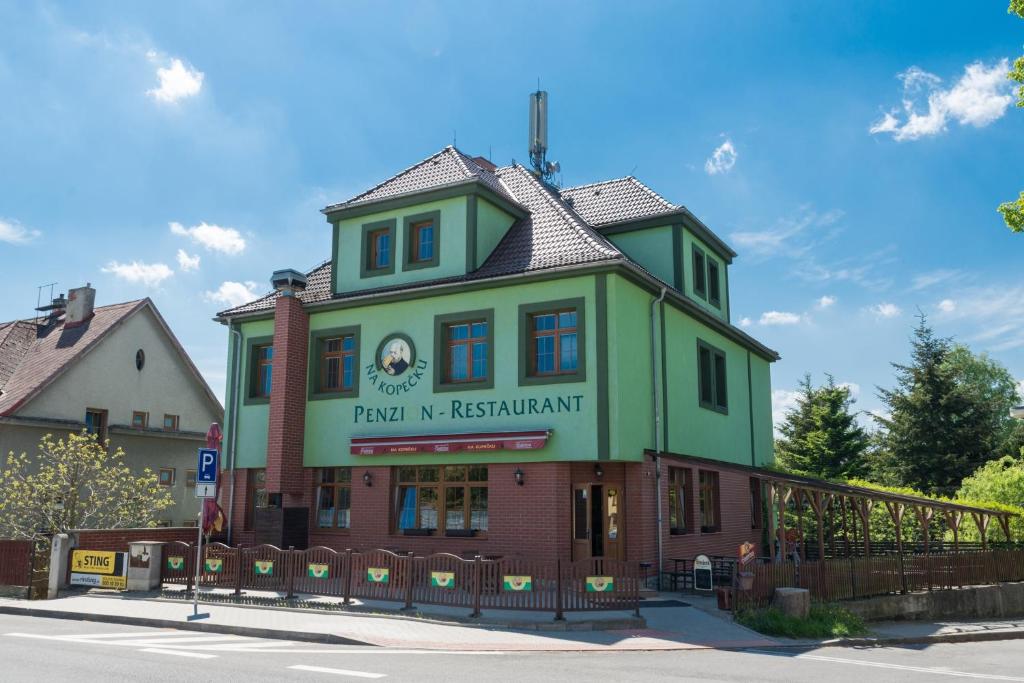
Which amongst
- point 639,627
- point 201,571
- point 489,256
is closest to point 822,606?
point 639,627

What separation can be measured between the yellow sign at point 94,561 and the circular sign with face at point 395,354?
7.61 metres

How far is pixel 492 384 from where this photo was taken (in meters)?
20.0

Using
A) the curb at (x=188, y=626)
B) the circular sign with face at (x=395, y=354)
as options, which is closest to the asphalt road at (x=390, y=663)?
the curb at (x=188, y=626)

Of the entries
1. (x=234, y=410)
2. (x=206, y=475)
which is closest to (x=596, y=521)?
(x=206, y=475)

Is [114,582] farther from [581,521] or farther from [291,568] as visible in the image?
[581,521]

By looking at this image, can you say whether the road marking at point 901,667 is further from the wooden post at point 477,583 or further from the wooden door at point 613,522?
the wooden door at point 613,522

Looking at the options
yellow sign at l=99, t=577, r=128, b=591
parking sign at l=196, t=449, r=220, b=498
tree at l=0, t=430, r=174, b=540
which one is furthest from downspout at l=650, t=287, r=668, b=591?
tree at l=0, t=430, r=174, b=540

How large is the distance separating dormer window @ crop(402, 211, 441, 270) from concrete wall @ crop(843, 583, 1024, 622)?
13.0 meters

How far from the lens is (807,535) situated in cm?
2970

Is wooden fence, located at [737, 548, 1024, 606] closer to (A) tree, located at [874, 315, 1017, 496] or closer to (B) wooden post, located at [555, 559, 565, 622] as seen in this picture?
(B) wooden post, located at [555, 559, 565, 622]

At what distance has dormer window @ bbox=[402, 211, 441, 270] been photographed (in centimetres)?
2206

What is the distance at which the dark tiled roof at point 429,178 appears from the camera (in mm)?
22516

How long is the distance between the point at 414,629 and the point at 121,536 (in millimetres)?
10417

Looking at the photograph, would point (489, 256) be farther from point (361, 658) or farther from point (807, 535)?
point (807, 535)
